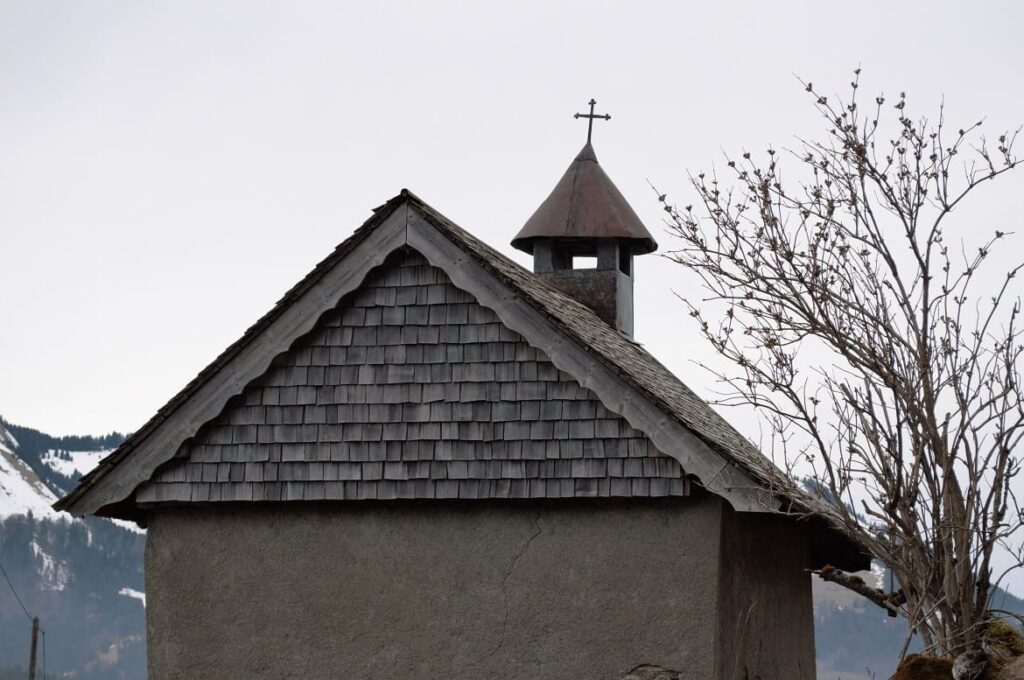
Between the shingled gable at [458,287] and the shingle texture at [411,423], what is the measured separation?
0.20 metres

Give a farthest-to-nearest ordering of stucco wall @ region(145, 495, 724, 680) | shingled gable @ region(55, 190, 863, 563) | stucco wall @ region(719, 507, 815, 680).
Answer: stucco wall @ region(719, 507, 815, 680)
stucco wall @ region(145, 495, 724, 680)
shingled gable @ region(55, 190, 863, 563)

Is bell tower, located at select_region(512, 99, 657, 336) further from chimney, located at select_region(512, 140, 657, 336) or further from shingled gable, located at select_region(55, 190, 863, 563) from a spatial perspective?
shingled gable, located at select_region(55, 190, 863, 563)

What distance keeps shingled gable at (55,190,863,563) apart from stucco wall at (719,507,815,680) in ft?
2.20

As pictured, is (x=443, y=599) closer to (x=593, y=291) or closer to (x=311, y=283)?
(x=311, y=283)

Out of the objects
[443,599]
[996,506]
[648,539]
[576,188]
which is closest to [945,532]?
[996,506]

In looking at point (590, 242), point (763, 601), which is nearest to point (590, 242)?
point (590, 242)

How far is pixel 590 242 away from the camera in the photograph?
65.1ft

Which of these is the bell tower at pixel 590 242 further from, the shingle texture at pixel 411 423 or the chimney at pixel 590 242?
the shingle texture at pixel 411 423

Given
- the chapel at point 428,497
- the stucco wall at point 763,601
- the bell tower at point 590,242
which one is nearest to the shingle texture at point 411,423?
the chapel at point 428,497

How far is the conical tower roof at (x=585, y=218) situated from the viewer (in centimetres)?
1939

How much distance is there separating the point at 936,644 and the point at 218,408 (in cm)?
640

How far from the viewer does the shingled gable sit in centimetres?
1316

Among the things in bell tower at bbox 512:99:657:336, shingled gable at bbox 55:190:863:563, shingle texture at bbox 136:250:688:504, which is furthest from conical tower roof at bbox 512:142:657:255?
shingle texture at bbox 136:250:688:504

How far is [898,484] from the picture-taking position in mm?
11672
